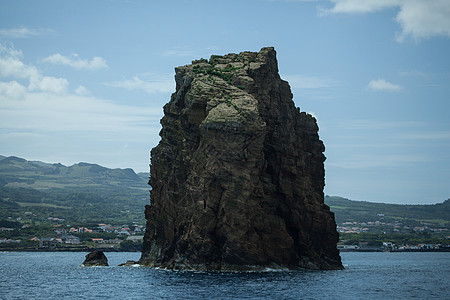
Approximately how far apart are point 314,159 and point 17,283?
60.9 metres

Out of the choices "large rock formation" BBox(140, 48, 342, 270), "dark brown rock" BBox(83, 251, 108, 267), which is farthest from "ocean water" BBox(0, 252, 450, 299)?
"dark brown rock" BBox(83, 251, 108, 267)

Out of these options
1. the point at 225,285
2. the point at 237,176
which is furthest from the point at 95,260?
the point at 225,285

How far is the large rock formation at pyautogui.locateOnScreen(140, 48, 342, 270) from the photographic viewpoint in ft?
355

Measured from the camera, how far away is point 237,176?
354ft

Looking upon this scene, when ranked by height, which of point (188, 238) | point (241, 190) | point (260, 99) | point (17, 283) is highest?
point (260, 99)

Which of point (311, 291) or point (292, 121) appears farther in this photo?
point (292, 121)

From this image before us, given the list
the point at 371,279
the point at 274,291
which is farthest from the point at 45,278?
the point at 371,279

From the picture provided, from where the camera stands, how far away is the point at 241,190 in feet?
351

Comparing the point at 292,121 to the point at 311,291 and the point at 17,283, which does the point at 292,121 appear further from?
the point at 17,283

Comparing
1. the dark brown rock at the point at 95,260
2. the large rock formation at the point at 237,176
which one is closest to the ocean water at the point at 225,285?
the large rock formation at the point at 237,176

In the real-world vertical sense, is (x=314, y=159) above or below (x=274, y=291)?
above

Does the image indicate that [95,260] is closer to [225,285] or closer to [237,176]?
[237,176]

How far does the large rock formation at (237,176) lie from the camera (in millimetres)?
108312

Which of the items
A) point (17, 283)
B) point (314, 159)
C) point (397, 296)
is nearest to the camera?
point (397, 296)
